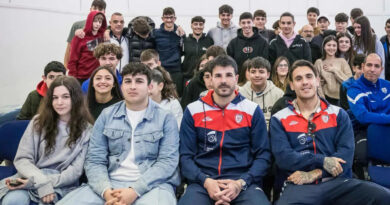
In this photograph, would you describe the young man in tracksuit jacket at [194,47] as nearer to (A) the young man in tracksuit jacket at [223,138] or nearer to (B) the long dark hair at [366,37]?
(B) the long dark hair at [366,37]

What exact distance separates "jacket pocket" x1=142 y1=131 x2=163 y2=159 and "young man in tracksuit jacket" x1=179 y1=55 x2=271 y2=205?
19cm

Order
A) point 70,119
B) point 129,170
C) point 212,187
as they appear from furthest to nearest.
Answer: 1. point 70,119
2. point 129,170
3. point 212,187

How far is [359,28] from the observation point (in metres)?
5.35

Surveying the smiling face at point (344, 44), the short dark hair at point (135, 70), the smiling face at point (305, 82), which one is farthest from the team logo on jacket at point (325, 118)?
the smiling face at point (344, 44)

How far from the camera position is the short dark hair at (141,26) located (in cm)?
524

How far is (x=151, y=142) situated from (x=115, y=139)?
0.78 ft

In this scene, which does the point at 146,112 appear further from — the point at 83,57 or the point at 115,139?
the point at 83,57

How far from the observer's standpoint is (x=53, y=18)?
237 inches

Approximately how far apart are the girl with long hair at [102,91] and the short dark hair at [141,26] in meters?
1.94

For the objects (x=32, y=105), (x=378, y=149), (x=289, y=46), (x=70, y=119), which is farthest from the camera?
(x=289, y=46)

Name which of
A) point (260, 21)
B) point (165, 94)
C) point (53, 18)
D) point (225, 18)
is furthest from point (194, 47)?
point (53, 18)

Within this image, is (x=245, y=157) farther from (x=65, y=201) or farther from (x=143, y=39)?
(x=143, y=39)

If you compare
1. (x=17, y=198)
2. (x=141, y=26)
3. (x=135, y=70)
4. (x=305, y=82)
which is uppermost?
(x=141, y=26)

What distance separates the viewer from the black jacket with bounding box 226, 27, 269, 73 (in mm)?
5238
